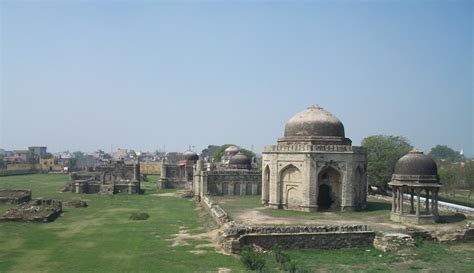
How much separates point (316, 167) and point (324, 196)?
289cm

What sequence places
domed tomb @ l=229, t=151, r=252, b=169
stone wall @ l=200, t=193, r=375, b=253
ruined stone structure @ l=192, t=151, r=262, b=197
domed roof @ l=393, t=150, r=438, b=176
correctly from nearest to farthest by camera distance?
stone wall @ l=200, t=193, r=375, b=253 → domed roof @ l=393, t=150, r=438, b=176 → ruined stone structure @ l=192, t=151, r=262, b=197 → domed tomb @ l=229, t=151, r=252, b=169

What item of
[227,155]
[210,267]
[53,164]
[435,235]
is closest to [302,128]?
[435,235]

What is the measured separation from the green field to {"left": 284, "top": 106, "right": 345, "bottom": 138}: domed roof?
10.2 m

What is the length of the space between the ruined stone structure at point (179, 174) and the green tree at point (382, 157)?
23.6 m

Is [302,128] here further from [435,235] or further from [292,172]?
[435,235]

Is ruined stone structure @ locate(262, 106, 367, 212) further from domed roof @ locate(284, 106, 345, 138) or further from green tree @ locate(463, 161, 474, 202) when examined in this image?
green tree @ locate(463, 161, 474, 202)

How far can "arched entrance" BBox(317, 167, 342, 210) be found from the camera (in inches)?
1369

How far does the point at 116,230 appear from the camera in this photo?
28.4 meters

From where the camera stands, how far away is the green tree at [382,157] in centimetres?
5066

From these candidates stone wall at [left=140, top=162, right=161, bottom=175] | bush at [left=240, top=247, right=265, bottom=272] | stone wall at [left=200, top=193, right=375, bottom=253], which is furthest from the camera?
stone wall at [left=140, top=162, right=161, bottom=175]

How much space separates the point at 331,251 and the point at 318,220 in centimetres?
603

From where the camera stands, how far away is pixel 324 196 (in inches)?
1391

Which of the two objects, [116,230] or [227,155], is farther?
[227,155]

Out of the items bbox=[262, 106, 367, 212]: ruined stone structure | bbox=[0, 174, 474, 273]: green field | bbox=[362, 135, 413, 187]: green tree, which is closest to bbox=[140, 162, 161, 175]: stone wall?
bbox=[362, 135, 413, 187]: green tree
